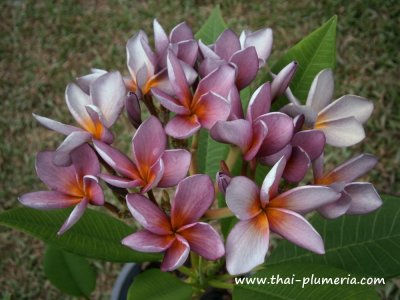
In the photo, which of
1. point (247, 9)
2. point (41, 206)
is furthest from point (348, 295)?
point (247, 9)

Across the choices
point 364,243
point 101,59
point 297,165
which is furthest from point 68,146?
point 101,59

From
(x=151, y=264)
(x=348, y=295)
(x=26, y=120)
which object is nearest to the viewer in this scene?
(x=348, y=295)

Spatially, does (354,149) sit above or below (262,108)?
below

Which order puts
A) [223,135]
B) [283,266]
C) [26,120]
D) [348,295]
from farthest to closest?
1. [26,120]
2. [283,266]
3. [348,295]
4. [223,135]

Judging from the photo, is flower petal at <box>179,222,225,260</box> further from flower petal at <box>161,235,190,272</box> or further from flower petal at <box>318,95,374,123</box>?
flower petal at <box>318,95,374,123</box>

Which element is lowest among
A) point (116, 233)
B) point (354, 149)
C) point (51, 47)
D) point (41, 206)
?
point (354, 149)

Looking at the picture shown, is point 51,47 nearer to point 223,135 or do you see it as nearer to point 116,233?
point 116,233

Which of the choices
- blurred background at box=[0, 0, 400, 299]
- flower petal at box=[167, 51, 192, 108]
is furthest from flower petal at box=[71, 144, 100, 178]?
blurred background at box=[0, 0, 400, 299]

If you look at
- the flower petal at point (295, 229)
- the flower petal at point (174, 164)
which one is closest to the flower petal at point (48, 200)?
the flower petal at point (174, 164)

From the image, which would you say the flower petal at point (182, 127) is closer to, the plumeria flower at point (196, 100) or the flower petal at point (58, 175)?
the plumeria flower at point (196, 100)
